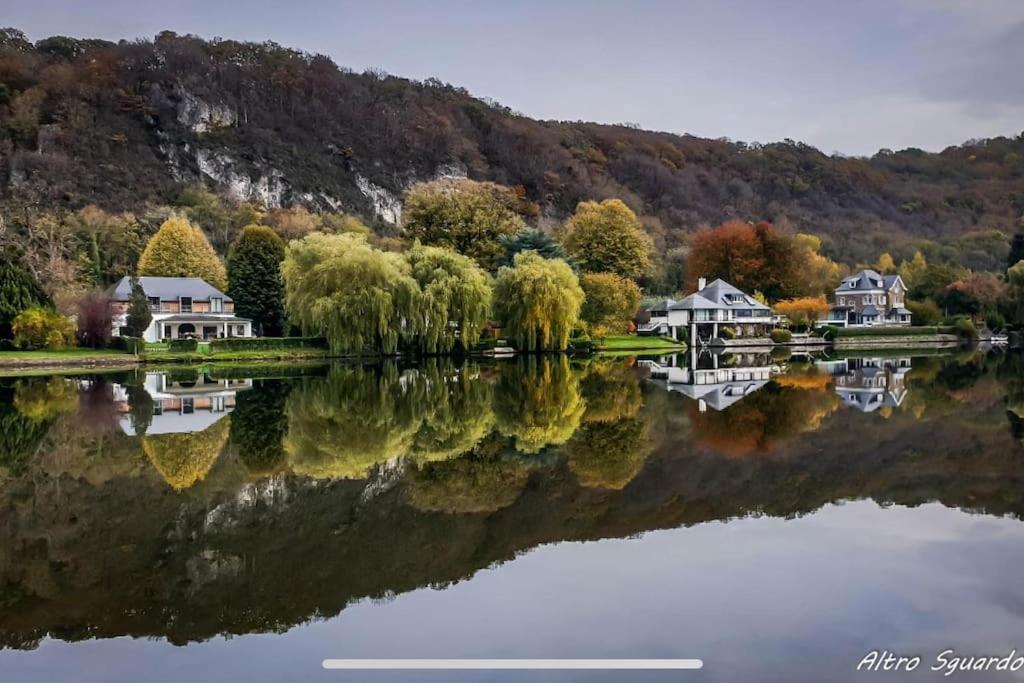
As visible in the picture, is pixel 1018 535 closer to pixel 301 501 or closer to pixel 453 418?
pixel 301 501

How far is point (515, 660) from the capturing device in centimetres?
590

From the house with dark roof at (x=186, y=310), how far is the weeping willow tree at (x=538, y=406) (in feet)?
93.5

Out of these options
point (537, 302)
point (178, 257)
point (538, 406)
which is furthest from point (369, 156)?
point (538, 406)

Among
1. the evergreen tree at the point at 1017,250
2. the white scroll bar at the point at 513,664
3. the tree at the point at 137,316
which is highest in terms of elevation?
the evergreen tree at the point at 1017,250

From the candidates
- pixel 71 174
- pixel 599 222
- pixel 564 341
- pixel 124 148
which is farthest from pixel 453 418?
pixel 124 148

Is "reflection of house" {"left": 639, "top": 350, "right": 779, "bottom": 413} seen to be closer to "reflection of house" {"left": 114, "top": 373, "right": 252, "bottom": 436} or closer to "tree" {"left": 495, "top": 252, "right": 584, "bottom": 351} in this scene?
"tree" {"left": 495, "top": 252, "right": 584, "bottom": 351}

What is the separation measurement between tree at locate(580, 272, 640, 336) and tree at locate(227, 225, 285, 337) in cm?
2036

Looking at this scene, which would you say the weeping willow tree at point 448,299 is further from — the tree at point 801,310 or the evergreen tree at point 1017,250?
the evergreen tree at point 1017,250

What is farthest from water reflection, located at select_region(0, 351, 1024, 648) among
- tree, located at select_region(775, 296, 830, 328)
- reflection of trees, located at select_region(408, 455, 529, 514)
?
tree, located at select_region(775, 296, 830, 328)

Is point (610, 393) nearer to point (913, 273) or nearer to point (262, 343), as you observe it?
point (262, 343)

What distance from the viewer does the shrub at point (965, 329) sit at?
61969mm

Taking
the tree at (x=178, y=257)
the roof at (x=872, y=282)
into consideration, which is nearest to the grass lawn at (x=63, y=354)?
the tree at (x=178, y=257)

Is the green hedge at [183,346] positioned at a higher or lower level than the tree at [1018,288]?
lower

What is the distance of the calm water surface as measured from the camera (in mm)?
6184
